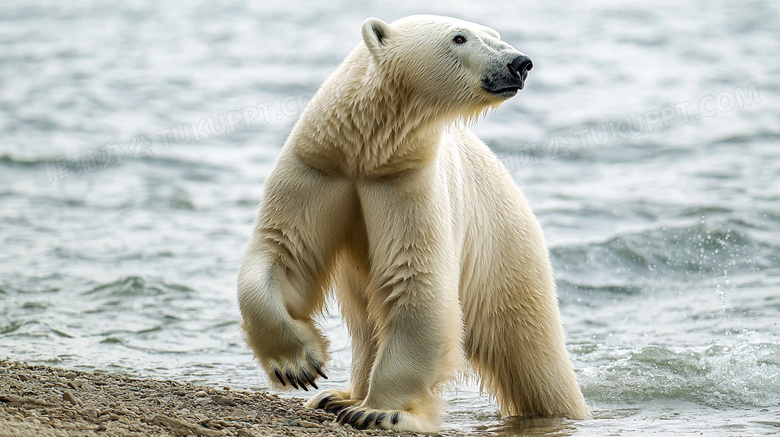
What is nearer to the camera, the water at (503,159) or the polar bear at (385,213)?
the polar bear at (385,213)

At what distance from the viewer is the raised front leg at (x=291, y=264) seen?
3576 millimetres

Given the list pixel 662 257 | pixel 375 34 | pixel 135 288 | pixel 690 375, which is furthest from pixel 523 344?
pixel 662 257

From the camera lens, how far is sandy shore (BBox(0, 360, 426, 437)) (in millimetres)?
3107

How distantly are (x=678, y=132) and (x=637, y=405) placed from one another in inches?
318

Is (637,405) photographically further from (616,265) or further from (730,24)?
(730,24)

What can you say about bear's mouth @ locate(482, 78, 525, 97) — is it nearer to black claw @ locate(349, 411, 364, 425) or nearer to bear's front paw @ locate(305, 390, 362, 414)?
black claw @ locate(349, 411, 364, 425)

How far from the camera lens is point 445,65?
12.0 ft

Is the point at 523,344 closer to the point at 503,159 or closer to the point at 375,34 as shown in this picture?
the point at 375,34

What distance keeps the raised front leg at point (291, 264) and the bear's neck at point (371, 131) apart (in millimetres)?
92

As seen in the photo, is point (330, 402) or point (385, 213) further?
point (330, 402)

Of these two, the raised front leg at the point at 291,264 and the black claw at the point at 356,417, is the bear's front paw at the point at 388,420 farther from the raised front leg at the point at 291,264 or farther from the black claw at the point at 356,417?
the raised front leg at the point at 291,264

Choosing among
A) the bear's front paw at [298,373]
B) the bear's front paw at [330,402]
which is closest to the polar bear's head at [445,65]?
the bear's front paw at [298,373]

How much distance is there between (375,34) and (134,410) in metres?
1.70

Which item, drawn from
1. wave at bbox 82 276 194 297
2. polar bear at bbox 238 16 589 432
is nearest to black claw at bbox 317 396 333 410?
polar bear at bbox 238 16 589 432
